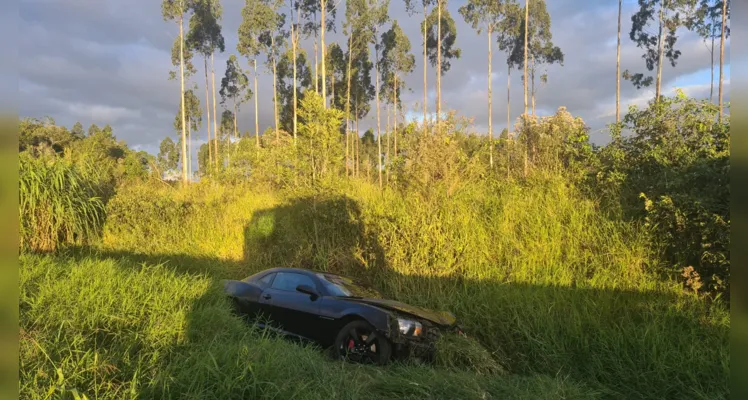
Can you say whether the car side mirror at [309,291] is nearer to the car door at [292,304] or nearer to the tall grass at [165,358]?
the car door at [292,304]

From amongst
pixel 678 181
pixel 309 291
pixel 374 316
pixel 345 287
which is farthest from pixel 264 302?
pixel 678 181

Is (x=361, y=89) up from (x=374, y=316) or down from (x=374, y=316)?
up

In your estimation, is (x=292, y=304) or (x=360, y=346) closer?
(x=360, y=346)

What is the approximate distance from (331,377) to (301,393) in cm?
65

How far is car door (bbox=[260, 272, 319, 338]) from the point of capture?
639cm

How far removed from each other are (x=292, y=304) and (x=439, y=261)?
3476 millimetres

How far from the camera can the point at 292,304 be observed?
667cm

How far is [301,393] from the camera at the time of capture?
3.47 m

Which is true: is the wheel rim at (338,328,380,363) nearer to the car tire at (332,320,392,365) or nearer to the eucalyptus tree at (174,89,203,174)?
the car tire at (332,320,392,365)

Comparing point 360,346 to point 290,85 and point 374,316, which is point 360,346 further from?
point 290,85

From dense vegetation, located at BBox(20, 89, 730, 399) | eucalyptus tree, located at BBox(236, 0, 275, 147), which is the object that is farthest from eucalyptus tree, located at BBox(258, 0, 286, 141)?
dense vegetation, located at BBox(20, 89, 730, 399)

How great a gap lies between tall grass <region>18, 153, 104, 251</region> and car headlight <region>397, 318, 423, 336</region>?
6633 mm

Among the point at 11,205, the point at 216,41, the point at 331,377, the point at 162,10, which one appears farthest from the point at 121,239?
the point at 216,41

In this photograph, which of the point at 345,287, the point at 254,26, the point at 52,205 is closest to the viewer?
the point at 345,287
